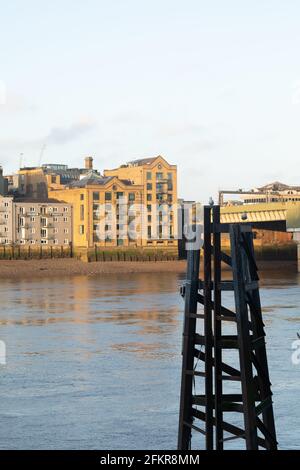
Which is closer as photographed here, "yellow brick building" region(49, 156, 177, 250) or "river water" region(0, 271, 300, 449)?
"river water" region(0, 271, 300, 449)

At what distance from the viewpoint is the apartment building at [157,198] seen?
15725 centimetres

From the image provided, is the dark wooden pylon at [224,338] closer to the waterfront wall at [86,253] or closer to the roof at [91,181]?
the waterfront wall at [86,253]

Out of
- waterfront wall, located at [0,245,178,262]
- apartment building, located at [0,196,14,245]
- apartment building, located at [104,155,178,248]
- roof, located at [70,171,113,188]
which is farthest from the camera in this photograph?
apartment building, located at [104,155,178,248]

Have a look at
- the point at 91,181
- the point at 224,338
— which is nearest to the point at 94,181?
the point at 91,181

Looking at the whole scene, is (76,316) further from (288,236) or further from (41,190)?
(288,236)

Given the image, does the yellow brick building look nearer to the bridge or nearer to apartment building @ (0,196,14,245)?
the bridge

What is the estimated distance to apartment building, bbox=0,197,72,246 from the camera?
14694 centimetres

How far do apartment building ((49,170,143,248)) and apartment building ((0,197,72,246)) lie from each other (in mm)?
1824

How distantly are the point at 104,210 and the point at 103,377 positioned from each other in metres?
119

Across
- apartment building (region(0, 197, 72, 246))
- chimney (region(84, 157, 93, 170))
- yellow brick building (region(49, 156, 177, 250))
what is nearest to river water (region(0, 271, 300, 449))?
apartment building (region(0, 197, 72, 246))

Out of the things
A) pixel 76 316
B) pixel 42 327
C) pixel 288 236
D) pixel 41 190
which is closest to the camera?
pixel 42 327

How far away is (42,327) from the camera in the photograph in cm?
5634

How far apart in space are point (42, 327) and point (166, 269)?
325 feet
